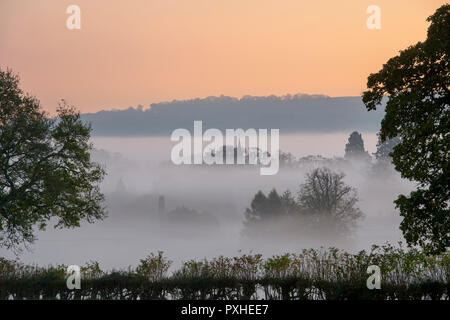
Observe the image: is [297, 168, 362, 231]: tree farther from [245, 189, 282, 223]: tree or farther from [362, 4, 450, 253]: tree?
[362, 4, 450, 253]: tree

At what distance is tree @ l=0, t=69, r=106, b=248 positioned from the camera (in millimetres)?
25234

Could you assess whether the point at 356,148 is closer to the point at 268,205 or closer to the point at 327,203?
the point at 268,205

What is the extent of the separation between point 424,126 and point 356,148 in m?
183

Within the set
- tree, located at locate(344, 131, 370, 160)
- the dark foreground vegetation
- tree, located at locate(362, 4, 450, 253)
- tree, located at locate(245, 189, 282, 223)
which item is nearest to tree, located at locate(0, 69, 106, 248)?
the dark foreground vegetation

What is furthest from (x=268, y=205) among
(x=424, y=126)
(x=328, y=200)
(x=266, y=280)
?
(x=424, y=126)

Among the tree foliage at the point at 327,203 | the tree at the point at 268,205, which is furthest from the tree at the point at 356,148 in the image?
the tree foliage at the point at 327,203

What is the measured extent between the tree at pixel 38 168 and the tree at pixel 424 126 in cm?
1644

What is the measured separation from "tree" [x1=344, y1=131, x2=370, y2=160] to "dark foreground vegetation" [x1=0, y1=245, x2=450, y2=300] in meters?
179

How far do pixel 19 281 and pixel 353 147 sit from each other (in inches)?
7329

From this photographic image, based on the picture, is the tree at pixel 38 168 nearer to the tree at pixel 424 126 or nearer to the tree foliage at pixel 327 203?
the tree at pixel 424 126

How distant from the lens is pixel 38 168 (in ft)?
82.5

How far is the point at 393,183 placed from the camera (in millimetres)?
161875

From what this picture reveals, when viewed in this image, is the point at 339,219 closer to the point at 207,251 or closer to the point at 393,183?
the point at 207,251

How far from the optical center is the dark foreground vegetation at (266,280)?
1705 cm
